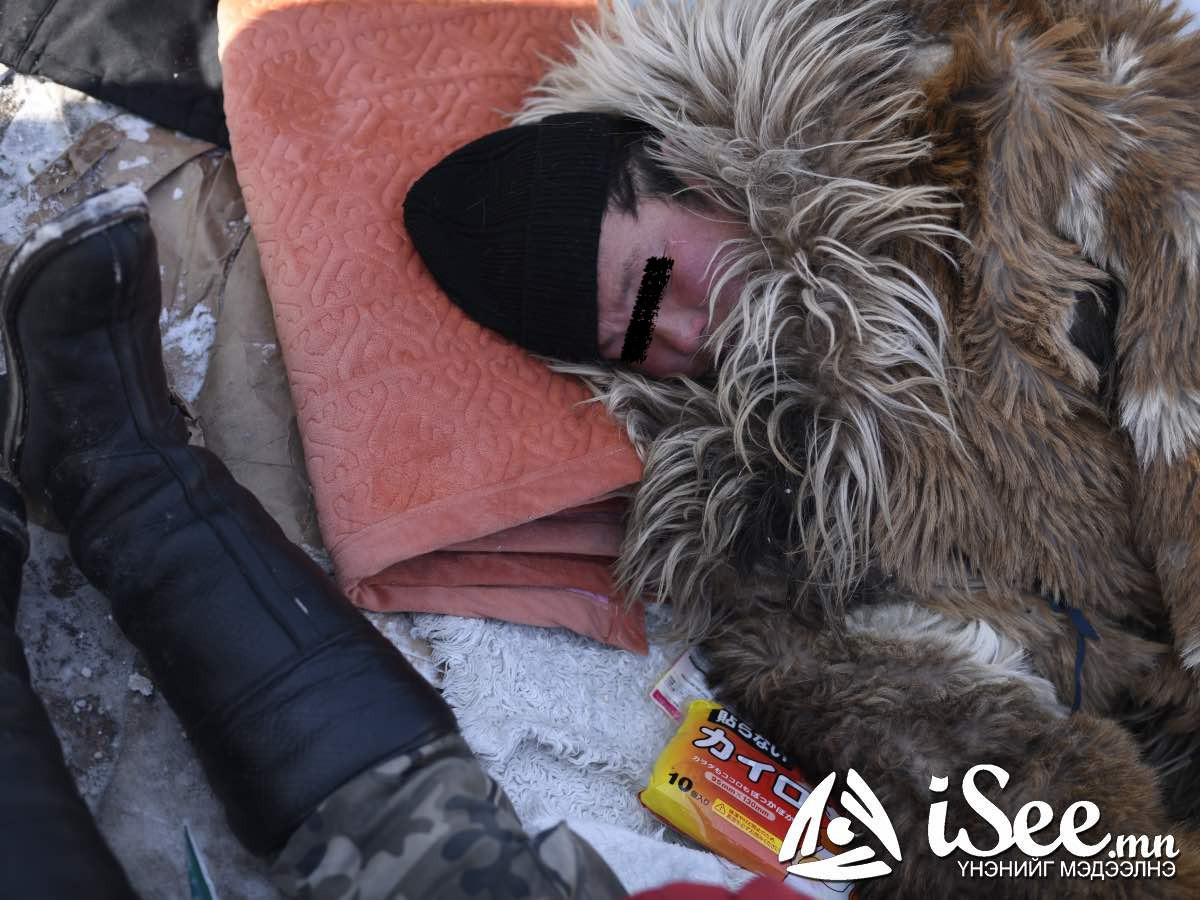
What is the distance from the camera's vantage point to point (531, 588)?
1245 millimetres

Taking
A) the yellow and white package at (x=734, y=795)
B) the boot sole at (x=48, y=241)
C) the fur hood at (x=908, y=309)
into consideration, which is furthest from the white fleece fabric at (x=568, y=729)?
the boot sole at (x=48, y=241)

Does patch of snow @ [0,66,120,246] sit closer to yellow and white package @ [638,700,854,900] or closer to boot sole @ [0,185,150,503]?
boot sole @ [0,185,150,503]

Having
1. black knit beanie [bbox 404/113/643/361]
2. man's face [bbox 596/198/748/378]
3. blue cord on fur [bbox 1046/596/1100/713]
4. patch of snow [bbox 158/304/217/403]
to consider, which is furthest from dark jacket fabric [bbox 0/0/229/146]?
blue cord on fur [bbox 1046/596/1100/713]

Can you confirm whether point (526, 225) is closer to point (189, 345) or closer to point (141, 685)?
point (189, 345)

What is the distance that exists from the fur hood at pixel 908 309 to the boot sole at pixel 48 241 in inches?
23.4

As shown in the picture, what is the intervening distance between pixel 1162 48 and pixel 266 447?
1150mm

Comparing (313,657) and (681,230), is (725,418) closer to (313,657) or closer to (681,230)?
(681,230)

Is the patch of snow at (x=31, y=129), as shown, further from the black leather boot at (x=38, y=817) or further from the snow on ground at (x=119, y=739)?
the black leather boot at (x=38, y=817)

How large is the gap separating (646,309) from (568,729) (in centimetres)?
52

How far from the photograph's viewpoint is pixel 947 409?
3.62 feet

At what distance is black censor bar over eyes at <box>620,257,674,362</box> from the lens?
46.9 inches

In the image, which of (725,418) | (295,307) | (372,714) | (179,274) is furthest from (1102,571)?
(179,274)

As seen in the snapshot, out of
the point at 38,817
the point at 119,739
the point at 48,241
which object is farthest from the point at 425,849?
the point at 48,241

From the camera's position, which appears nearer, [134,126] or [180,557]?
[180,557]
